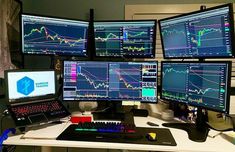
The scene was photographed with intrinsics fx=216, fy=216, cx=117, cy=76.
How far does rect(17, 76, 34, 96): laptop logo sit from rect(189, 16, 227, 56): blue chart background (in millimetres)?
1207

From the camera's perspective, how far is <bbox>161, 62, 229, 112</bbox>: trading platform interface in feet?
4.32

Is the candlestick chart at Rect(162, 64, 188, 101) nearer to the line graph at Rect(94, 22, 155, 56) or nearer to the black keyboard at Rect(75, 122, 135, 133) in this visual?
the line graph at Rect(94, 22, 155, 56)

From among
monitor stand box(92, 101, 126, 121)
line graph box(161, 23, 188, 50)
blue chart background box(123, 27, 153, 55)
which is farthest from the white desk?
blue chart background box(123, 27, 153, 55)

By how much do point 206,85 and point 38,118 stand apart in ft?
3.71

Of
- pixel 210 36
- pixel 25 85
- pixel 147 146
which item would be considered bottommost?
pixel 147 146

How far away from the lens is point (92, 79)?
1.72 metres

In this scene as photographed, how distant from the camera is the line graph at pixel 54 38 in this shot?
1722 mm

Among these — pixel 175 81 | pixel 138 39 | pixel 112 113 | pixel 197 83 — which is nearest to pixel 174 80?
pixel 175 81

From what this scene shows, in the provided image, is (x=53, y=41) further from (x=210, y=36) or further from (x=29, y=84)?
(x=210, y=36)

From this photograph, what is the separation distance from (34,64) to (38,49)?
29.2 inches

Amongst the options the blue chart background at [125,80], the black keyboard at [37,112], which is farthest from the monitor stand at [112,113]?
the black keyboard at [37,112]

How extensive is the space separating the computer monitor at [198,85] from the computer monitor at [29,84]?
89 centimetres

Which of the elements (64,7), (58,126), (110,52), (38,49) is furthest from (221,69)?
(64,7)

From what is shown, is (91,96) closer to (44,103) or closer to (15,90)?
(44,103)
